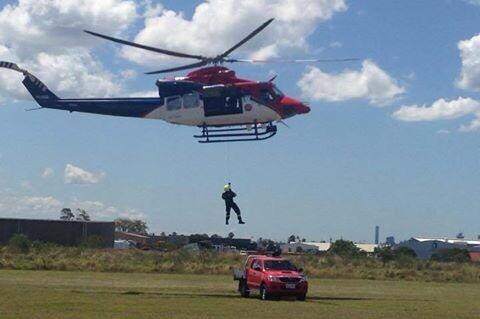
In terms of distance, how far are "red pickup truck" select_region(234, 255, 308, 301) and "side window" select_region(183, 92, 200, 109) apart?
772cm

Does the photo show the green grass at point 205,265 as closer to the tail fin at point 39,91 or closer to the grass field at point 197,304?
the tail fin at point 39,91

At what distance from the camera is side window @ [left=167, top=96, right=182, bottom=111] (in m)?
39.6

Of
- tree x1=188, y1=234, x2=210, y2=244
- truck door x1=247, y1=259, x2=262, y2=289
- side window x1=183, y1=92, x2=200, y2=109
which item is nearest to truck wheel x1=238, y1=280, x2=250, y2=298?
truck door x1=247, y1=259, x2=262, y2=289

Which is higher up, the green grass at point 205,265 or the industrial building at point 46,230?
the industrial building at point 46,230

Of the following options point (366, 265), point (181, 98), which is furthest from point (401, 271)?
point (181, 98)

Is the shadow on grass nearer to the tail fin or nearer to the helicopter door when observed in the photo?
the helicopter door

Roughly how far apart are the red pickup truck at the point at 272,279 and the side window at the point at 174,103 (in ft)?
27.2

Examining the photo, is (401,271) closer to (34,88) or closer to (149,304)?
(34,88)

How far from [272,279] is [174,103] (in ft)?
35.6

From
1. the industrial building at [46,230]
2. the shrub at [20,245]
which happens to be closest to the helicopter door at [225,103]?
the shrub at [20,245]

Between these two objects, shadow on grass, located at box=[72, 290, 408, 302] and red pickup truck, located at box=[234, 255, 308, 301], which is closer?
red pickup truck, located at box=[234, 255, 308, 301]

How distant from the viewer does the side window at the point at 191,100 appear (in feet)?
128

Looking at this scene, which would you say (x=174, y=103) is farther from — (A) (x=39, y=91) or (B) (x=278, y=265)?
(B) (x=278, y=265)

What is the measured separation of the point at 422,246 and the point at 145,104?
416 ft
